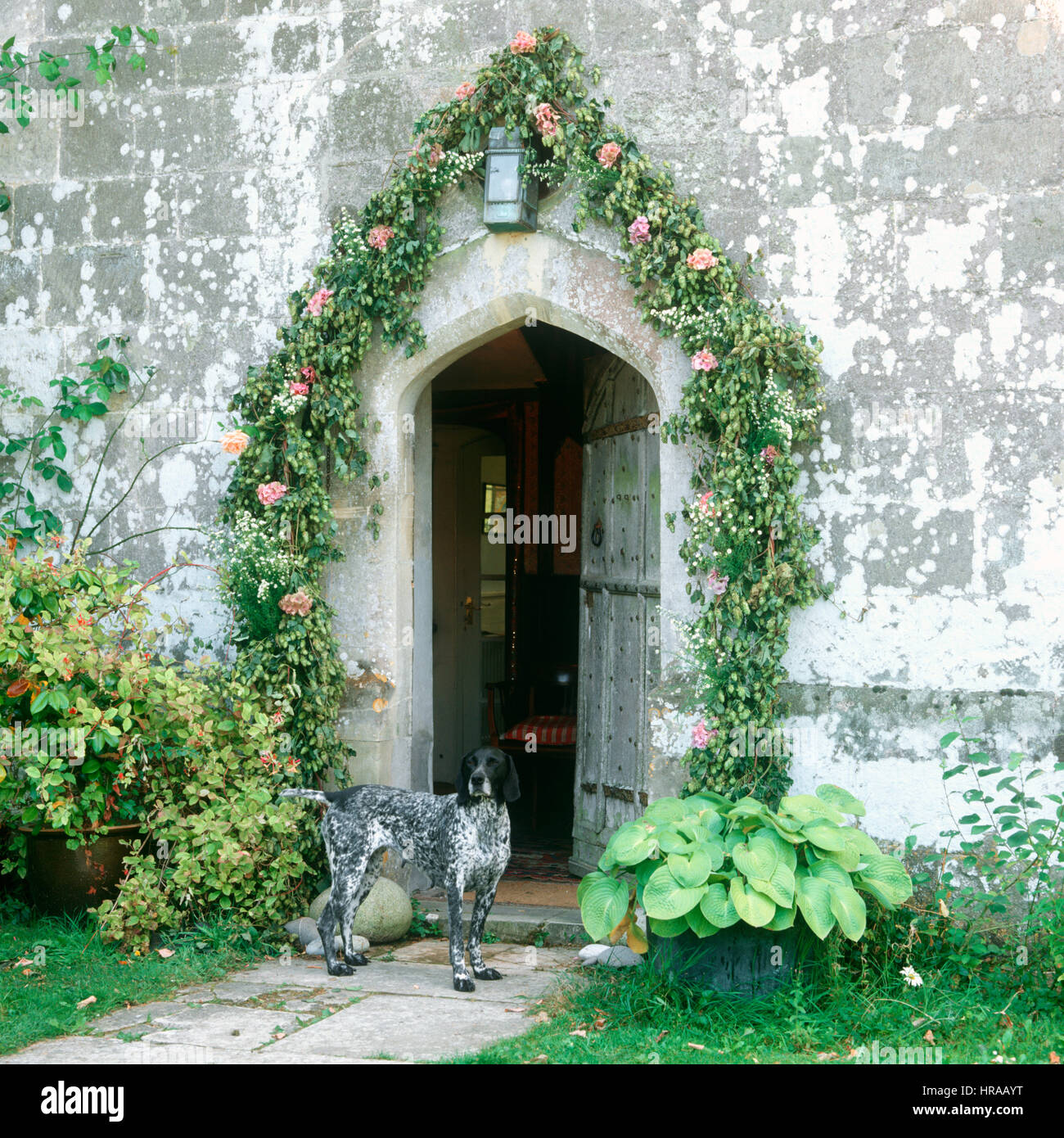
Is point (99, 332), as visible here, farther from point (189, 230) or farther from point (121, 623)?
point (121, 623)

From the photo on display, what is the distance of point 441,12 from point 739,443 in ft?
7.57

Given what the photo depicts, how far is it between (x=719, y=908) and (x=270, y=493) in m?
2.54

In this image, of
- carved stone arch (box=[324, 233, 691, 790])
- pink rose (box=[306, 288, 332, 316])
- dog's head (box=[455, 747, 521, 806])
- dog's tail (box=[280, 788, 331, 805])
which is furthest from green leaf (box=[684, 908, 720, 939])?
pink rose (box=[306, 288, 332, 316])

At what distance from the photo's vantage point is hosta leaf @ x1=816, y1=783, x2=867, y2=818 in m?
3.92

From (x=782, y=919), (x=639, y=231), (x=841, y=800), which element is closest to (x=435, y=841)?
(x=782, y=919)

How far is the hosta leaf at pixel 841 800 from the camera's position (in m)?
3.92

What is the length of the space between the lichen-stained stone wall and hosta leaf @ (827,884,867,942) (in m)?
0.96

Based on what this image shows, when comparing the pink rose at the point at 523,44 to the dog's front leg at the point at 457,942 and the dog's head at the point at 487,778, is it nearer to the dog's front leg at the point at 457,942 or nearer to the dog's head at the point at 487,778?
the dog's head at the point at 487,778

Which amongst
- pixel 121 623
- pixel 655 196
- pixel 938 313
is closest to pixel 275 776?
pixel 121 623

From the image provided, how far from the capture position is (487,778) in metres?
4.09

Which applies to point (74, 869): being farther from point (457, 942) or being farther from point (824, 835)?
point (824, 835)

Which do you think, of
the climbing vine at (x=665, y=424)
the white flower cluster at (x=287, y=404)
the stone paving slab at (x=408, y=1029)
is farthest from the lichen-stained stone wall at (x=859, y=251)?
the stone paving slab at (x=408, y=1029)

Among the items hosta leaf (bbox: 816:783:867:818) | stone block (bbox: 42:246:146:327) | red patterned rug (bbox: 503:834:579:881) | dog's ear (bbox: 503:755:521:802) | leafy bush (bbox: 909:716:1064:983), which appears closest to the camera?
leafy bush (bbox: 909:716:1064:983)

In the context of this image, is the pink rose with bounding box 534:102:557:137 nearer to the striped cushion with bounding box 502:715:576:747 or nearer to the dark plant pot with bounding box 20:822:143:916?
the dark plant pot with bounding box 20:822:143:916
